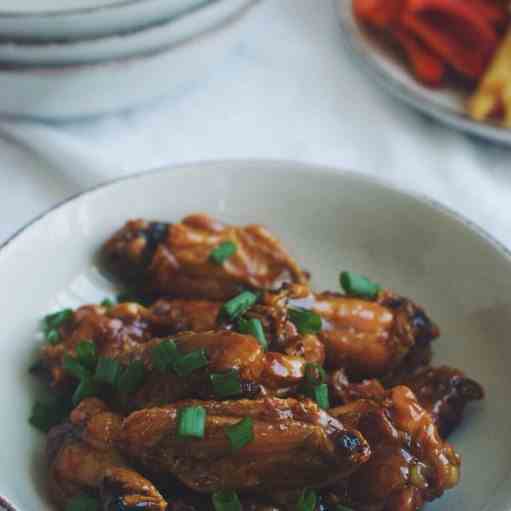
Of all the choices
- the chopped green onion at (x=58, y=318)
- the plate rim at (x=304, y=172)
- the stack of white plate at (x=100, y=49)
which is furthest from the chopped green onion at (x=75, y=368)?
the stack of white plate at (x=100, y=49)

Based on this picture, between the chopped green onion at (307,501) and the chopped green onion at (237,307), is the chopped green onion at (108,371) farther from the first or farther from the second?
the chopped green onion at (307,501)

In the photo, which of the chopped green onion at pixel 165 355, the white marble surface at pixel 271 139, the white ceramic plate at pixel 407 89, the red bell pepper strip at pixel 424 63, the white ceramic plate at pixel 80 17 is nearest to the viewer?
the chopped green onion at pixel 165 355

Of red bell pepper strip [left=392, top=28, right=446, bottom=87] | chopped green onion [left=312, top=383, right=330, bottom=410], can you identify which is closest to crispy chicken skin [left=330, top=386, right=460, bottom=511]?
chopped green onion [left=312, top=383, right=330, bottom=410]

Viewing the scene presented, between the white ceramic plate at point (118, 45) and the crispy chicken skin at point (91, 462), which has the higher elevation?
the white ceramic plate at point (118, 45)

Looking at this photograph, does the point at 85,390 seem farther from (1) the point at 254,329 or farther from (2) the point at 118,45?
(2) the point at 118,45

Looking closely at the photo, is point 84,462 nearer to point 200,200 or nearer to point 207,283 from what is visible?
point 207,283

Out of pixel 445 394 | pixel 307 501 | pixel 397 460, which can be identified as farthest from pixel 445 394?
pixel 307 501
